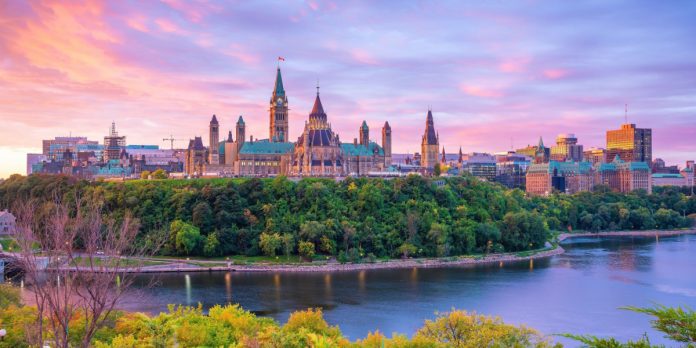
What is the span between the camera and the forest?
72375 mm

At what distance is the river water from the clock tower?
68373 millimetres

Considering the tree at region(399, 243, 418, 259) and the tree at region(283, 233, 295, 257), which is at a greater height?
the tree at region(283, 233, 295, 257)

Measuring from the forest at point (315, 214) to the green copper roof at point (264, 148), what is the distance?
30.1 metres

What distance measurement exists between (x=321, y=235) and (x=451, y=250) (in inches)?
635

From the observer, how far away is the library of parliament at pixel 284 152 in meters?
113

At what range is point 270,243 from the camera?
70.4 metres

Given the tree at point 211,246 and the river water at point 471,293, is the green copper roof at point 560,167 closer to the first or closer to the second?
the river water at point 471,293

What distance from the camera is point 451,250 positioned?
7656 centimetres

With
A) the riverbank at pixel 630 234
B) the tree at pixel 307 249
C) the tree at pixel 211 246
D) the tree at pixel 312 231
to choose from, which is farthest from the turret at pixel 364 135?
the tree at pixel 307 249

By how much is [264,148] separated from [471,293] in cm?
7456

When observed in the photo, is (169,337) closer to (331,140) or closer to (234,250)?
(234,250)

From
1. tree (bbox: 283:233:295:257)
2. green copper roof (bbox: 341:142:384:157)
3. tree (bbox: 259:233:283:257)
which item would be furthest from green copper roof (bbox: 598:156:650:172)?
tree (bbox: 259:233:283:257)

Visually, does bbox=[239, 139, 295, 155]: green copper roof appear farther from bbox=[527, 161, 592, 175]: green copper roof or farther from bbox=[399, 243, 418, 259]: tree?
bbox=[527, 161, 592, 175]: green copper roof

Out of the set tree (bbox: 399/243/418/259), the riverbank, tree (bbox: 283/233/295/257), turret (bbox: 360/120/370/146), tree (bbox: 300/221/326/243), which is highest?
turret (bbox: 360/120/370/146)
